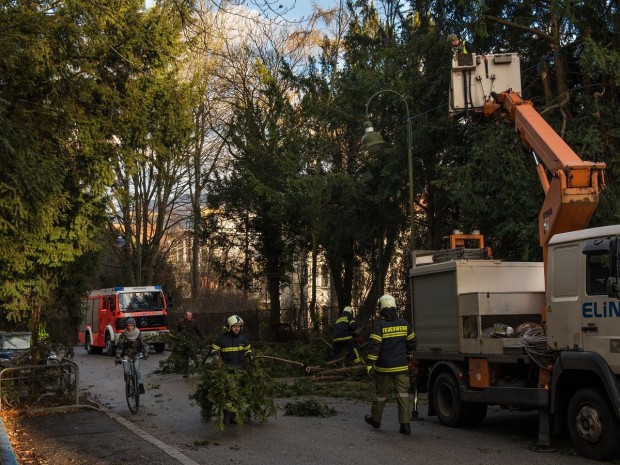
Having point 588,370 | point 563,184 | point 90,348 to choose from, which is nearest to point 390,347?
point 588,370

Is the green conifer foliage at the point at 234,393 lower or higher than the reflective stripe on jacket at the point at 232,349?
lower

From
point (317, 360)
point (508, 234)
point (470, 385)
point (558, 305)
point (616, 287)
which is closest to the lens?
point (616, 287)

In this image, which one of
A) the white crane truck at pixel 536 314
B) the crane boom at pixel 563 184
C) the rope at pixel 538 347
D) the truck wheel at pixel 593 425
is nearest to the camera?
the truck wheel at pixel 593 425

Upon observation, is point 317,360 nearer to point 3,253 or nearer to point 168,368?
point 168,368

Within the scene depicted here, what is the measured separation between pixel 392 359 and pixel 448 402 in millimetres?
1621

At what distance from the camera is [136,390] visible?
1424cm

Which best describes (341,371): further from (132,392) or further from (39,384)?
(39,384)

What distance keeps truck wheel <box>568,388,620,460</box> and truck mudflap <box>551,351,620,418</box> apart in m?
0.17

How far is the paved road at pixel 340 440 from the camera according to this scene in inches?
368

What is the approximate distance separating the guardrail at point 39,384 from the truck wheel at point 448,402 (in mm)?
6618

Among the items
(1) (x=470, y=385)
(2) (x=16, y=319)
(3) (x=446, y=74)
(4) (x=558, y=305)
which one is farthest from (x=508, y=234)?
(2) (x=16, y=319)

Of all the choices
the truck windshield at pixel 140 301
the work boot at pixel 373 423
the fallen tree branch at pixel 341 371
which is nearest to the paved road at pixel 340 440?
the work boot at pixel 373 423

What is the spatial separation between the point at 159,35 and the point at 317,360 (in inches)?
430

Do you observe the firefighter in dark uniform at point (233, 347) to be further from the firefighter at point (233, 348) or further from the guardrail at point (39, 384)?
the guardrail at point (39, 384)
